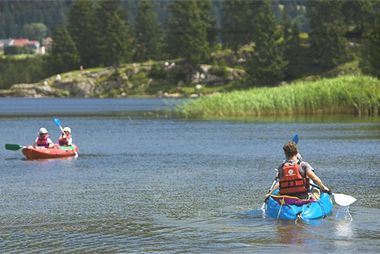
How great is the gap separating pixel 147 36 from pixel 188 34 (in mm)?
16697

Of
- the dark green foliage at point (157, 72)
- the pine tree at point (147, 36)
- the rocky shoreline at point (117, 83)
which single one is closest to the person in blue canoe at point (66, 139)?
the rocky shoreline at point (117, 83)

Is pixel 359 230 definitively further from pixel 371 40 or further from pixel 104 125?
pixel 371 40

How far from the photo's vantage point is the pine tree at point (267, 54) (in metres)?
134

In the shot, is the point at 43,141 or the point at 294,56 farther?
the point at 294,56

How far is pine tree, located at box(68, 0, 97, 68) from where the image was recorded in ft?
531

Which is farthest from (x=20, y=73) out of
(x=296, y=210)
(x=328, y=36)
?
(x=296, y=210)

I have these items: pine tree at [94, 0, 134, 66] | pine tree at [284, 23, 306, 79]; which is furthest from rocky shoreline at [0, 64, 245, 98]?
pine tree at [284, 23, 306, 79]

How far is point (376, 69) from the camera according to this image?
65.8 meters

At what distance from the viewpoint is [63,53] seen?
160 meters

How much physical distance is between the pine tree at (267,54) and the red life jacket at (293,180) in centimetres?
11818

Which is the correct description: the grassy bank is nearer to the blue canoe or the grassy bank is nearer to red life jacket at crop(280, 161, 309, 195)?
the blue canoe

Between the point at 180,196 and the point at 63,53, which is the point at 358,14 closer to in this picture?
the point at 63,53

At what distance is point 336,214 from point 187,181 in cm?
707

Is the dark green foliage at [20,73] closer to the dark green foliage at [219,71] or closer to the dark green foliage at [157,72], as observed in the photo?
the dark green foliage at [157,72]
